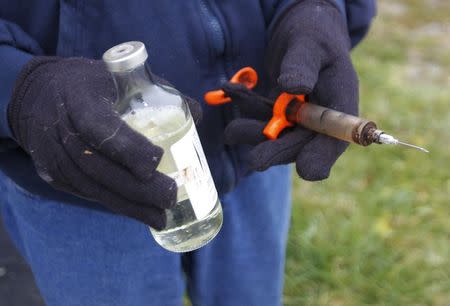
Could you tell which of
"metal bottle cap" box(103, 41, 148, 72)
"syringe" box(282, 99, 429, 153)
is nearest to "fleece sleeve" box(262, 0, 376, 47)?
"syringe" box(282, 99, 429, 153)

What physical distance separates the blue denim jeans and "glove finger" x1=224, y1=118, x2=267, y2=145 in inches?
8.2

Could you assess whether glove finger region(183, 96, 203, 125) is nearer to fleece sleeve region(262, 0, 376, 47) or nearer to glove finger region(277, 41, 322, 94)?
glove finger region(277, 41, 322, 94)

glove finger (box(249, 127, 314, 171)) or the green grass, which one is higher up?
glove finger (box(249, 127, 314, 171))

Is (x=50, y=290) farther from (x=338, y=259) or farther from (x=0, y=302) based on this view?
(x=338, y=259)

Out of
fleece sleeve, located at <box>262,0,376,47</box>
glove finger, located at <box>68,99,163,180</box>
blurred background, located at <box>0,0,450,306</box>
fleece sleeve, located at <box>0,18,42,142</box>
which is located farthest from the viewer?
blurred background, located at <box>0,0,450,306</box>

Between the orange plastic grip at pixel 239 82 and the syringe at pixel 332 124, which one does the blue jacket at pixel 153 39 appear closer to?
the orange plastic grip at pixel 239 82

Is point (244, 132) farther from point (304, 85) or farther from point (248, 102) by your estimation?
point (304, 85)

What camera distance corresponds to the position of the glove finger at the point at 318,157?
109 centimetres

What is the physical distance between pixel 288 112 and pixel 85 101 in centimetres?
43

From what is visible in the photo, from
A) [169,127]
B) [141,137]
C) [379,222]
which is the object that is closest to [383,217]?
[379,222]

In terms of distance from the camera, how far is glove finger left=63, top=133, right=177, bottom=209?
89 centimetres

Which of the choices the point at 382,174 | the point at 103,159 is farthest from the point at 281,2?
the point at 382,174

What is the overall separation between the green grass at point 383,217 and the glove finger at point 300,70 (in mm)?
1276

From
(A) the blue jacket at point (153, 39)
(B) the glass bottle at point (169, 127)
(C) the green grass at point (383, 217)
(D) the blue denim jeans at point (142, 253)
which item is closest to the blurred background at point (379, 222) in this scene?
(C) the green grass at point (383, 217)
